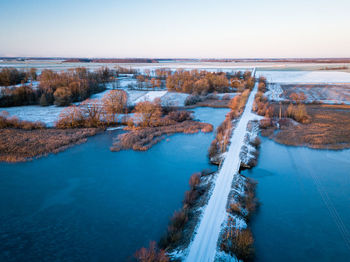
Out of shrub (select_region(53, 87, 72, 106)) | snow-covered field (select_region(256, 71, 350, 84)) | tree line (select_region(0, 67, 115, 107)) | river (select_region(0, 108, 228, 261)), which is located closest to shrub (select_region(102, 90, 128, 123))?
river (select_region(0, 108, 228, 261))

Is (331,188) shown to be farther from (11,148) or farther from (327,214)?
(11,148)

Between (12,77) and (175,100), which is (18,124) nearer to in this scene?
(175,100)

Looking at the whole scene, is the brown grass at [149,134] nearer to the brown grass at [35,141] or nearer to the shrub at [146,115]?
the shrub at [146,115]

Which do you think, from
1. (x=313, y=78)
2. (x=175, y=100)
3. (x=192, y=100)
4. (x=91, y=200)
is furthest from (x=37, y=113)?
(x=313, y=78)

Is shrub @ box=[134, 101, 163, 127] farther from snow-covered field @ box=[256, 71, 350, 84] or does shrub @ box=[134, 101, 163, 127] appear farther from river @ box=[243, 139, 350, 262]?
snow-covered field @ box=[256, 71, 350, 84]

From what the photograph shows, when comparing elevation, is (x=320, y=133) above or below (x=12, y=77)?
below

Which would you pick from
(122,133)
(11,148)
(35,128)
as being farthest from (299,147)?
(35,128)
